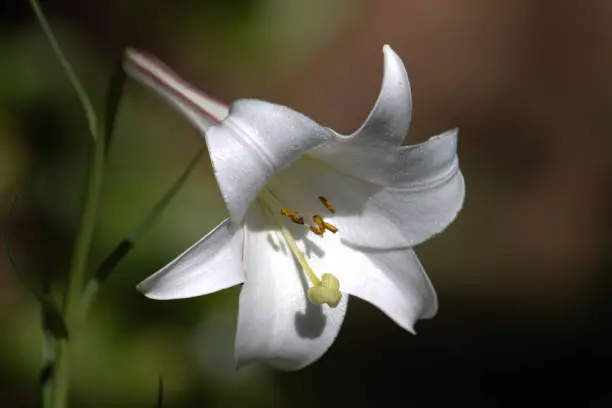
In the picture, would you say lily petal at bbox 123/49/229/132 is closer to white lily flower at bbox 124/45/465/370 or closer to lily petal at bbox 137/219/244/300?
white lily flower at bbox 124/45/465/370

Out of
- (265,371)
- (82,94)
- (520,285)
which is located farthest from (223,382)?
(520,285)

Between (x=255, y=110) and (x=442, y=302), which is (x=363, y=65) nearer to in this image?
(x=442, y=302)

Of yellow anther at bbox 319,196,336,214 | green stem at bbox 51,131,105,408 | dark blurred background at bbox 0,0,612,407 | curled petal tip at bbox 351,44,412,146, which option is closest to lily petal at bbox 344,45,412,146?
curled petal tip at bbox 351,44,412,146

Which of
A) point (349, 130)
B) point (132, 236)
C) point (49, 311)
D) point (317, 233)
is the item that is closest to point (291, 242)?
point (317, 233)

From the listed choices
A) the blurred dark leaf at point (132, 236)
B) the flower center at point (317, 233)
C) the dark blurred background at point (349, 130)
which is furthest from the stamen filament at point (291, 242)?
→ the dark blurred background at point (349, 130)

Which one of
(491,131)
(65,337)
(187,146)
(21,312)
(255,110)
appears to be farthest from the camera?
(491,131)

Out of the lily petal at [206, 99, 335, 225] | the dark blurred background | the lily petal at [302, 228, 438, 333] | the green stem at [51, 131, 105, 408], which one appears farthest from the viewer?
the dark blurred background
